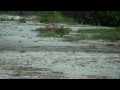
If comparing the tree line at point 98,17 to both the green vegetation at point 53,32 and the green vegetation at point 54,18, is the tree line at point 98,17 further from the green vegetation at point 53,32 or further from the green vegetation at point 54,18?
the green vegetation at point 53,32

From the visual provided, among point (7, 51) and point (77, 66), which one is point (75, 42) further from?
point (77, 66)

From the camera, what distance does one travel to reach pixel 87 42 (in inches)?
389

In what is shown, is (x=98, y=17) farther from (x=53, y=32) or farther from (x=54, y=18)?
(x=53, y=32)

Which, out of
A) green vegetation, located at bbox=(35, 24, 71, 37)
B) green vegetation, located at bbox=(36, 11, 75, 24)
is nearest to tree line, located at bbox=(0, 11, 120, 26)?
green vegetation, located at bbox=(36, 11, 75, 24)

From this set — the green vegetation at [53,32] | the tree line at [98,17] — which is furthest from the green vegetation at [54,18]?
the green vegetation at [53,32]

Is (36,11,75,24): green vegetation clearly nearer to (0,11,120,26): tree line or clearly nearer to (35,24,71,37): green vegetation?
(0,11,120,26): tree line

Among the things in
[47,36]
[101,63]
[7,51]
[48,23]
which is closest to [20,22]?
[48,23]

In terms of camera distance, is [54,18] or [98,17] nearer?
[54,18]

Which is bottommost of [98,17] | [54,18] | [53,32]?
[98,17]

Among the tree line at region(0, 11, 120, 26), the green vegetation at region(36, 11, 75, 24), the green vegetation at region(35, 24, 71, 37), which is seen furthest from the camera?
the tree line at region(0, 11, 120, 26)

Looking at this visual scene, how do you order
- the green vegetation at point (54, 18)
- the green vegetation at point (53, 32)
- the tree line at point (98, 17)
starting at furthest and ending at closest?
the tree line at point (98, 17)
the green vegetation at point (54, 18)
the green vegetation at point (53, 32)

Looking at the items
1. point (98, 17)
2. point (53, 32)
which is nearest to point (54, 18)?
point (98, 17)
